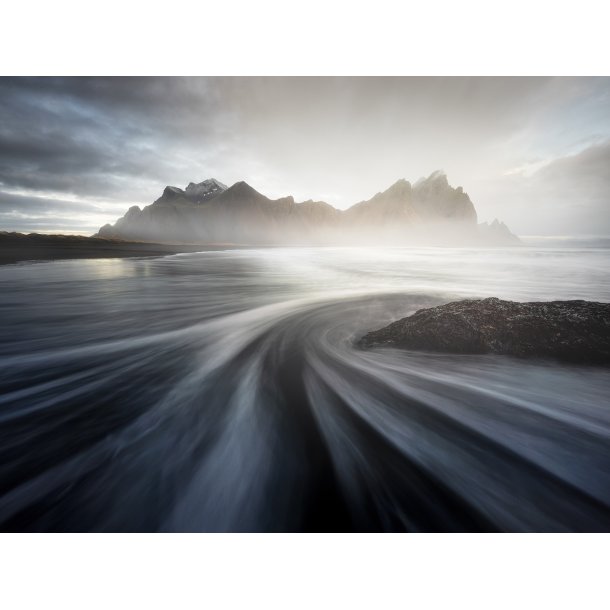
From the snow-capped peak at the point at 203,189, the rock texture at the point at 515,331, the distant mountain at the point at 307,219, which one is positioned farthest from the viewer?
the snow-capped peak at the point at 203,189

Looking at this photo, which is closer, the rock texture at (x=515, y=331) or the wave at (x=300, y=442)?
the wave at (x=300, y=442)

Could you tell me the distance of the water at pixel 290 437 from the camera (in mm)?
1368

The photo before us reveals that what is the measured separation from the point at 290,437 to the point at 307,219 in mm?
120603

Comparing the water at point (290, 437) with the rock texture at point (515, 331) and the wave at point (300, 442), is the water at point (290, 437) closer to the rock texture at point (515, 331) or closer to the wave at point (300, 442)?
the wave at point (300, 442)

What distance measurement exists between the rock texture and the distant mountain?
68045 mm

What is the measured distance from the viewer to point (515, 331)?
9.76 feet

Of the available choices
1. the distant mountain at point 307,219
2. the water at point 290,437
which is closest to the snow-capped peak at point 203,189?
the distant mountain at point 307,219

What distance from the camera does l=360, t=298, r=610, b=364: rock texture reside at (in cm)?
280

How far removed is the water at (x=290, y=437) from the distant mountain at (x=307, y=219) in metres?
69.3

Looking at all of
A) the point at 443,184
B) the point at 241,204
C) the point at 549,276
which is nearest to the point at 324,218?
the point at 241,204

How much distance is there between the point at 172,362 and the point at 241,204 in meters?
128

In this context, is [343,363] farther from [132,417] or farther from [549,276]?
[549,276]

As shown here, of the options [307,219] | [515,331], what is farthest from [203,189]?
[515,331]

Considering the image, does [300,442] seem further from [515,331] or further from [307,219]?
[307,219]
